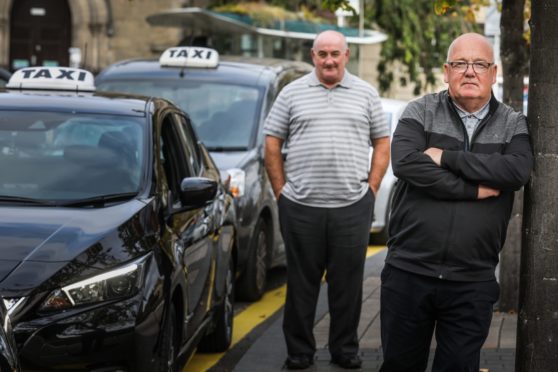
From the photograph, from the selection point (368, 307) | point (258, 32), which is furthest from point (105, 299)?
point (258, 32)

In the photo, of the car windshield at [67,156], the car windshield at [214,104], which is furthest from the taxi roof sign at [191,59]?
the car windshield at [67,156]

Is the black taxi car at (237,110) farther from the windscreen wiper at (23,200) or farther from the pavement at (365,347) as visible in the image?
the windscreen wiper at (23,200)

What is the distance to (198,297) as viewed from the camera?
7.66 meters

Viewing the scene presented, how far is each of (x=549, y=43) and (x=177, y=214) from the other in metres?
2.54

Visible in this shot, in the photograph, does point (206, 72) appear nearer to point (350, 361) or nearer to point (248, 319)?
point (248, 319)

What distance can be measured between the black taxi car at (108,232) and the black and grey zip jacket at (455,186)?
1.31m

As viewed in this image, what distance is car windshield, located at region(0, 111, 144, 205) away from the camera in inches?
285

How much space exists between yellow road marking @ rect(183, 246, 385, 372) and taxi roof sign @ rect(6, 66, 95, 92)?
1.77 m

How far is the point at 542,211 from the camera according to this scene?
5.47m

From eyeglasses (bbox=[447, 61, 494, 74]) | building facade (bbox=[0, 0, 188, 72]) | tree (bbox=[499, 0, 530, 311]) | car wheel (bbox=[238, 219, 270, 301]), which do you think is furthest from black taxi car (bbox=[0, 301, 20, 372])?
building facade (bbox=[0, 0, 188, 72])

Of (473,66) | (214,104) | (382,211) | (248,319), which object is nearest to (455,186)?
(473,66)

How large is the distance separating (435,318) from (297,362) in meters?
2.52

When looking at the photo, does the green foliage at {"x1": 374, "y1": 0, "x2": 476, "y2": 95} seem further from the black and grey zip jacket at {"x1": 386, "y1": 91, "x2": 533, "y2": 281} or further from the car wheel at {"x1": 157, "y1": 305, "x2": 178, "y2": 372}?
the black and grey zip jacket at {"x1": 386, "y1": 91, "x2": 533, "y2": 281}

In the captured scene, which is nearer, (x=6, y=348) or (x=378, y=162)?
(x=6, y=348)
